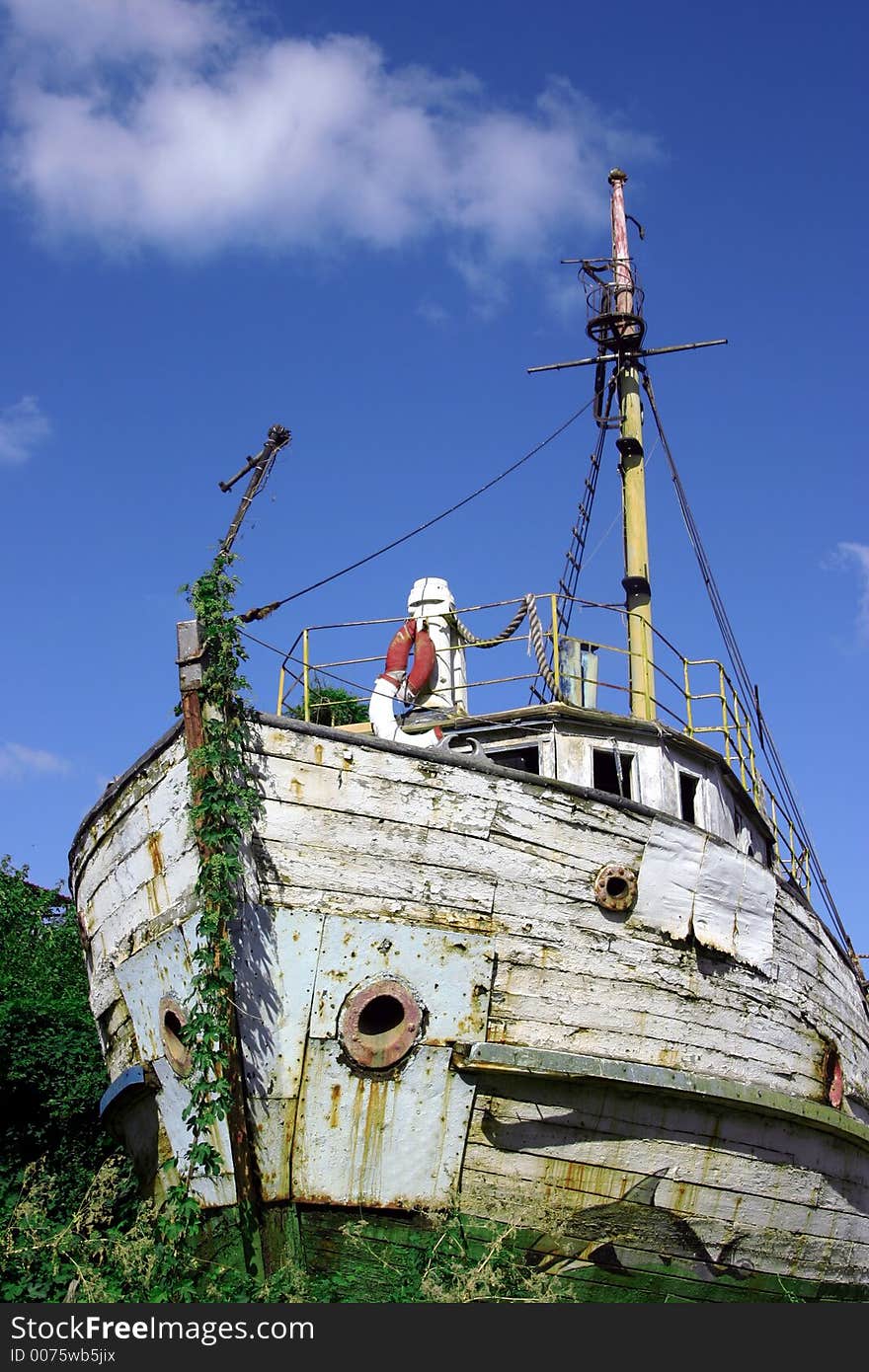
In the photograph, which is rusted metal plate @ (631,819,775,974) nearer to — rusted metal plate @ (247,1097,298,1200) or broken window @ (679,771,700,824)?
broken window @ (679,771,700,824)

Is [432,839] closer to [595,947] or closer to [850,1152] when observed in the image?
[595,947]

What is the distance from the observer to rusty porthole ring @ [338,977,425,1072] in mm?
8961

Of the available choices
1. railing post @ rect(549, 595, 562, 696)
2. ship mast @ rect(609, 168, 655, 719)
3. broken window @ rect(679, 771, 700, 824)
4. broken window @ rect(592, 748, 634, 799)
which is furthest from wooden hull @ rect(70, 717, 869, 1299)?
ship mast @ rect(609, 168, 655, 719)

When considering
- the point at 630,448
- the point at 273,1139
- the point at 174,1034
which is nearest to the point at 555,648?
the point at 174,1034

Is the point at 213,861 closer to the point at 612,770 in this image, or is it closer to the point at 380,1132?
the point at 380,1132

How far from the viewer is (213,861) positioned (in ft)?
29.0

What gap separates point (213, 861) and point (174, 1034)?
1765mm

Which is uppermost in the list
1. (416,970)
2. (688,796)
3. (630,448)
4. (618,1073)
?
(630,448)

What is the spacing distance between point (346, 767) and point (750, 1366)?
173 inches

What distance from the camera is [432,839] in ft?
30.9

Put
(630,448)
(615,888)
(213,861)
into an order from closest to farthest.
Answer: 1. (213,861)
2. (615,888)
3. (630,448)

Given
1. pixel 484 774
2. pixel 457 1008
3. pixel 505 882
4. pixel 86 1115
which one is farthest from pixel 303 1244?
pixel 86 1115

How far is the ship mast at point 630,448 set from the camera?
1309cm

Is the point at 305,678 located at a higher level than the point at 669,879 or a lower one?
higher
